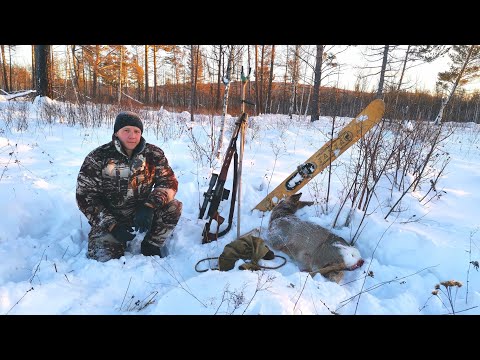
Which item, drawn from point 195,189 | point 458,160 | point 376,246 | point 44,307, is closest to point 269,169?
point 195,189

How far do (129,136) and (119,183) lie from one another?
1.61ft

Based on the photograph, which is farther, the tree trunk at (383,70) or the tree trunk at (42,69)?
the tree trunk at (383,70)

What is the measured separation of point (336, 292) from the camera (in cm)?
215

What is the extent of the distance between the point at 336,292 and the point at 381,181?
9.48 feet

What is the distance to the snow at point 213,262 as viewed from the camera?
6.29ft

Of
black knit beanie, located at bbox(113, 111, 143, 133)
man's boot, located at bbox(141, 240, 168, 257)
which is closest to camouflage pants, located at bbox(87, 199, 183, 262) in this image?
man's boot, located at bbox(141, 240, 168, 257)

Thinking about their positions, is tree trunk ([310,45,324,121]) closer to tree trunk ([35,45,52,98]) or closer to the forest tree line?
the forest tree line

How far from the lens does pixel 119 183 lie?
2.85 meters

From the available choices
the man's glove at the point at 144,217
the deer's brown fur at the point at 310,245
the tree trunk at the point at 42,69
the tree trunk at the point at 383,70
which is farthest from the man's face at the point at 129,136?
the tree trunk at the point at 383,70

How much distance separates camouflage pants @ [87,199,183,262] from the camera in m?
2.62

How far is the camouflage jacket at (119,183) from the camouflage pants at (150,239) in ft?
0.32

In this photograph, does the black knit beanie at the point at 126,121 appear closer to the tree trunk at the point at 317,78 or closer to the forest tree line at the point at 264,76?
the forest tree line at the point at 264,76

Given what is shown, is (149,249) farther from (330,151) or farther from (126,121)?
(330,151)

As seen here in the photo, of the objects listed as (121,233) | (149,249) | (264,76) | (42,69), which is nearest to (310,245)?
(149,249)
